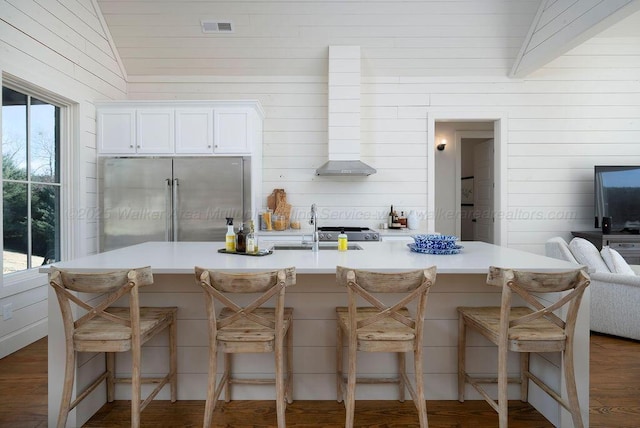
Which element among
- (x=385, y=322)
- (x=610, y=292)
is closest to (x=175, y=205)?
(x=385, y=322)

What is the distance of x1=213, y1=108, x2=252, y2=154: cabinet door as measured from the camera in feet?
12.7

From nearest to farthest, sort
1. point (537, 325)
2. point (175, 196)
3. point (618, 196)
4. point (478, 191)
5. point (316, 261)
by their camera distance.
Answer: point (537, 325) → point (316, 261) → point (175, 196) → point (618, 196) → point (478, 191)

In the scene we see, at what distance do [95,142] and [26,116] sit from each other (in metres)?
0.72

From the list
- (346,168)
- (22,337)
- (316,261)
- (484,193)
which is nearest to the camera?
(316,261)

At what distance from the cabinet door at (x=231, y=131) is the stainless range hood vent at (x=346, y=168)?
0.90 metres

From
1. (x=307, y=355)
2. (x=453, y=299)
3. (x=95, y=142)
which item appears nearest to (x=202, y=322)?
(x=307, y=355)

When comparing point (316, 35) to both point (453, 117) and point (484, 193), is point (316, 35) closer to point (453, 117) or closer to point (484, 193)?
point (453, 117)

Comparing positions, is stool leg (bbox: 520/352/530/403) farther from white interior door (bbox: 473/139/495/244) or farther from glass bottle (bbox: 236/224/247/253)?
white interior door (bbox: 473/139/495/244)

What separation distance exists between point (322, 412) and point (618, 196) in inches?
167

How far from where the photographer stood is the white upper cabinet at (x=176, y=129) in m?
3.87

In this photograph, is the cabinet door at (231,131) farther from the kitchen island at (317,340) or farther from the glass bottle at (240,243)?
the kitchen island at (317,340)

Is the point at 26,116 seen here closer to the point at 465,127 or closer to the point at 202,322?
the point at 202,322

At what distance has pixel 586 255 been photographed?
3266mm

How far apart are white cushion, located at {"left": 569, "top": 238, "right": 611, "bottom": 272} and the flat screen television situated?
1223mm
